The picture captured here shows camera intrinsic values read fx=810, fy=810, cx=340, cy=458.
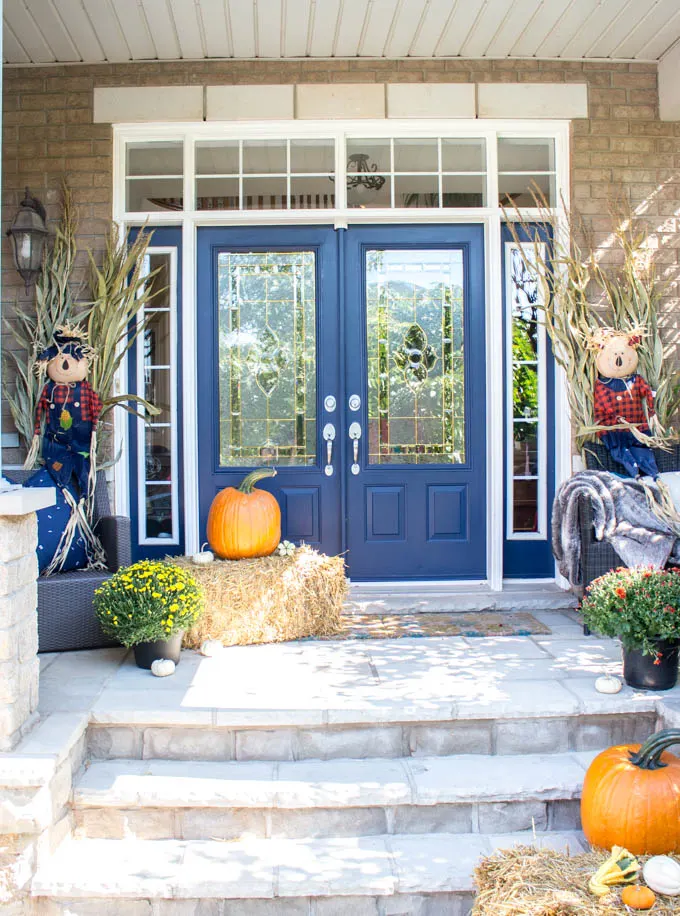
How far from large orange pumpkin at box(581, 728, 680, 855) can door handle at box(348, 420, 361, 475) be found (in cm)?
261

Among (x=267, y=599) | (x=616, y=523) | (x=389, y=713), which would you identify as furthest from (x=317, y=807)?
(x=616, y=523)

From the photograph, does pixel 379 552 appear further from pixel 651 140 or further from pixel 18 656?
pixel 651 140

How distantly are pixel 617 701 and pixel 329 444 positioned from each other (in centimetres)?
234

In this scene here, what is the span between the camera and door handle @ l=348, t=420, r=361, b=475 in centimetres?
481

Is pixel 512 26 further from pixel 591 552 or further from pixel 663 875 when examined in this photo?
pixel 663 875

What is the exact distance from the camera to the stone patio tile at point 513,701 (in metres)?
2.92

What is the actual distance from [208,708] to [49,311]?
261 cm

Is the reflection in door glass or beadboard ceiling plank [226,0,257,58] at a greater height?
beadboard ceiling plank [226,0,257,58]

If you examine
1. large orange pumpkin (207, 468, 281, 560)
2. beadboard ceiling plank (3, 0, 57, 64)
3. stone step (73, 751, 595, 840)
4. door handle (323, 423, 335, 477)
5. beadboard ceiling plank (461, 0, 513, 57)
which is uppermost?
beadboard ceiling plank (461, 0, 513, 57)

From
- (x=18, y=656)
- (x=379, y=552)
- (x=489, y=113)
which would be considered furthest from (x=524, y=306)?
(x=18, y=656)

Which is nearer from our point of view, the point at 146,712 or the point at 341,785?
the point at 341,785

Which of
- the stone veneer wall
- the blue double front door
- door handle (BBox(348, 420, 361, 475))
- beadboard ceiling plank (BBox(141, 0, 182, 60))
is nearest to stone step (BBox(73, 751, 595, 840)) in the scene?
the stone veneer wall

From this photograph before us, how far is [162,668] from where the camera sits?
132 inches

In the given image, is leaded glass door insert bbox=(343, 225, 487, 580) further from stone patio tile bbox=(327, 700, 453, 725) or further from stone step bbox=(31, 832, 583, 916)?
stone step bbox=(31, 832, 583, 916)
